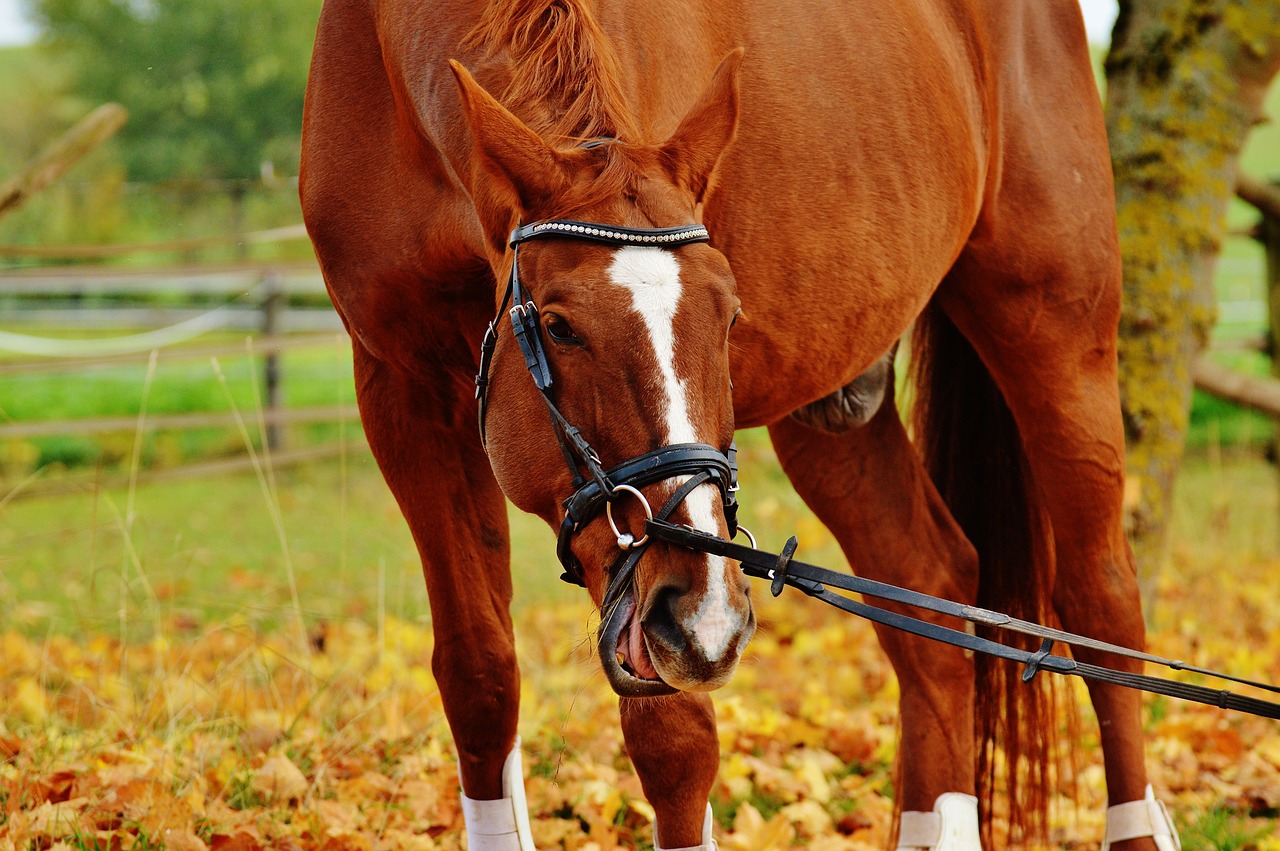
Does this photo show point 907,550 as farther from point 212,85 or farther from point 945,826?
point 212,85

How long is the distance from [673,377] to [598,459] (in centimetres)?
17

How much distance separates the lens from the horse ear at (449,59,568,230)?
165 cm

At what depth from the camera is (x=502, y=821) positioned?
2543 millimetres

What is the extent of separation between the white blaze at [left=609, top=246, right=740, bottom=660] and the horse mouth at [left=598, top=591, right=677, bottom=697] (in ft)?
0.44

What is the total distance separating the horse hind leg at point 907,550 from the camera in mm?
2990

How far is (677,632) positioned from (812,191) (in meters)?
1.29

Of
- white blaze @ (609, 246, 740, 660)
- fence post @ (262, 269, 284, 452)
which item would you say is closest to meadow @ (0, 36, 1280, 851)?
white blaze @ (609, 246, 740, 660)

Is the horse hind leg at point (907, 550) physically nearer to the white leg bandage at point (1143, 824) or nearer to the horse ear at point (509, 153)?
the white leg bandage at point (1143, 824)

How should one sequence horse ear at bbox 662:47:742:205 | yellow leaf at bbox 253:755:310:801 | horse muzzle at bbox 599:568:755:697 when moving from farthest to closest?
yellow leaf at bbox 253:755:310:801 → horse ear at bbox 662:47:742:205 → horse muzzle at bbox 599:568:755:697

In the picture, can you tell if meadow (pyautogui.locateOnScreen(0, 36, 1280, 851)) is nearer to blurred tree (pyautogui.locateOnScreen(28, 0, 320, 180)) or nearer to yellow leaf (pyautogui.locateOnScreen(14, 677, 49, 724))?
yellow leaf (pyautogui.locateOnScreen(14, 677, 49, 724))

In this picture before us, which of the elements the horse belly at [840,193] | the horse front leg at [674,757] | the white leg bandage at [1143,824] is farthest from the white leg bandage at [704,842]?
the white leg bandage at [1143,824]

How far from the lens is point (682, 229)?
164 cm

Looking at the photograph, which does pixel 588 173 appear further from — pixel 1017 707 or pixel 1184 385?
pixel 1184 385

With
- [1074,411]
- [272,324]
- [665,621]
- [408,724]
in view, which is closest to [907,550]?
[1074,411]
